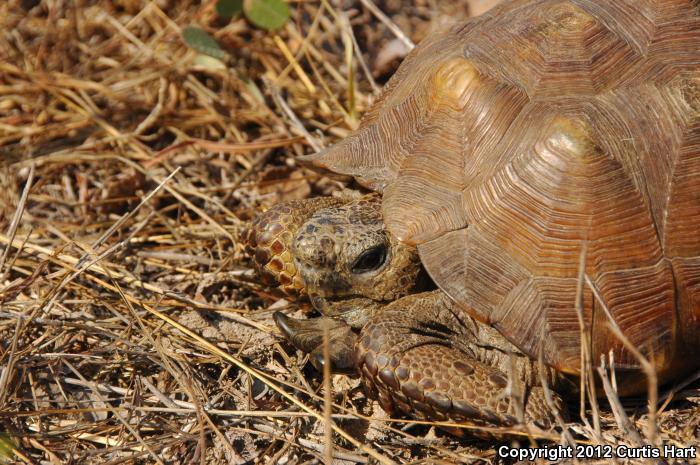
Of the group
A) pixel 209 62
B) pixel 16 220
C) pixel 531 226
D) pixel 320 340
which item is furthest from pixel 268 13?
pixel 531 226

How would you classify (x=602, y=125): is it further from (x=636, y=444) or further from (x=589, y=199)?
(x=636, y=444)

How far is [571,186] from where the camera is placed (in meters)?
2.63

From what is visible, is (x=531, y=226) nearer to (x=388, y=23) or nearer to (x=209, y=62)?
(x=388, y=23)

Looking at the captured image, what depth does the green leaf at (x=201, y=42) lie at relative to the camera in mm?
4261

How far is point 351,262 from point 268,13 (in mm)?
2030

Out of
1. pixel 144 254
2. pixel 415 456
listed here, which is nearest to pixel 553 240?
pixel 415 456

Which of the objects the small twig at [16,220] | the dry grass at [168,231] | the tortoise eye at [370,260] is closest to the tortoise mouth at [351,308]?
the tortoise eye at [370,260]

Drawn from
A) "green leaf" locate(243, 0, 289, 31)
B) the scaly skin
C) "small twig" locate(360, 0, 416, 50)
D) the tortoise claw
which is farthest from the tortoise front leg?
"small twig" locate(360, 0, 416, 50)

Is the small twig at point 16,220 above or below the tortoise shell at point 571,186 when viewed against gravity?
below

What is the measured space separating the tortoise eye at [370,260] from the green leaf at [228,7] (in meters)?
2.12

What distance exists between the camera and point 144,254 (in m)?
3.65

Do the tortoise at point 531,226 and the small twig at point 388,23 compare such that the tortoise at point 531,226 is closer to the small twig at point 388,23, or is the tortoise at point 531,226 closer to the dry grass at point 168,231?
the dry grass at point 168,231

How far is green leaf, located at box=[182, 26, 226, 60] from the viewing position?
14.0ft

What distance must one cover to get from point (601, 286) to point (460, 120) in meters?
0.86
